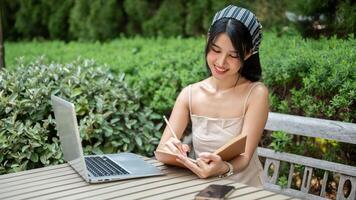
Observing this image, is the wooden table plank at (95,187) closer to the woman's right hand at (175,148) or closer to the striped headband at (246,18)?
the woman's right hand at (175,148)

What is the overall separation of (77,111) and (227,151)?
1.75 metres

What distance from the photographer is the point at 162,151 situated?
2.34 meters

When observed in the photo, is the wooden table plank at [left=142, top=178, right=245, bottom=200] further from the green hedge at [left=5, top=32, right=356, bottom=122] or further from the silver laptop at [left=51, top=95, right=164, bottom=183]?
the green hedge at [left=5, top=32, right=356, bottom=122]

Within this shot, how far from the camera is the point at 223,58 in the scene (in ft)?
8.00

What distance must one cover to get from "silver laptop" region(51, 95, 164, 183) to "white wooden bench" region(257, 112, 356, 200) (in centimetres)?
97

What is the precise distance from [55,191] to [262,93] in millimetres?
1116

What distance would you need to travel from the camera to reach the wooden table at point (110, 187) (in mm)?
1953

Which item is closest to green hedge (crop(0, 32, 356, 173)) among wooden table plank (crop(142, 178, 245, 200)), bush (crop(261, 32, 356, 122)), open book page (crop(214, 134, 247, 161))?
bush (crop(261, 32, 356, 122))

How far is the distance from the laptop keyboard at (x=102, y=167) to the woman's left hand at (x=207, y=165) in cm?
31

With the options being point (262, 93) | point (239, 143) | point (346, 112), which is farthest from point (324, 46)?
point (239, 143)

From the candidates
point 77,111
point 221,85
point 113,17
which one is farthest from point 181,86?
point 113,17

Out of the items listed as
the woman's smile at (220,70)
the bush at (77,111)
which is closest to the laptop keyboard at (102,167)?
the woman's smile at (220,70)

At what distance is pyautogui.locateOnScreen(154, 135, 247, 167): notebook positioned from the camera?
217cm

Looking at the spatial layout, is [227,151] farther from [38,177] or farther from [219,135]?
[38,177]
